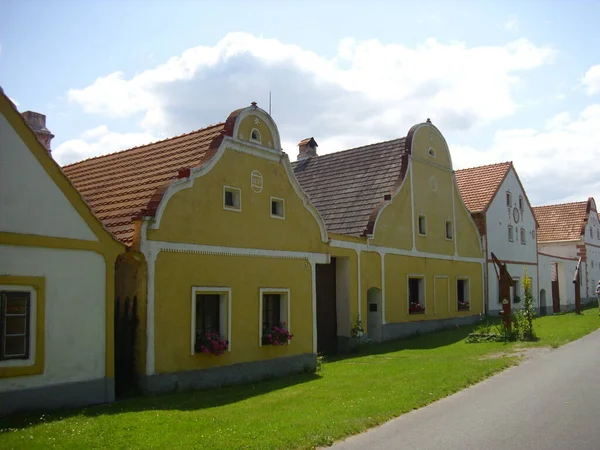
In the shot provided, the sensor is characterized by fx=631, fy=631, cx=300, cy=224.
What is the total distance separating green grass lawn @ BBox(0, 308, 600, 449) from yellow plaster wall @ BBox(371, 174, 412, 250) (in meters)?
7.21

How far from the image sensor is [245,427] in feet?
30.6

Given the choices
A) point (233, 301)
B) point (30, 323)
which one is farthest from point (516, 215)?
point (30, 323)

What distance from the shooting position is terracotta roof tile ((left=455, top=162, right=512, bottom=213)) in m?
33.4

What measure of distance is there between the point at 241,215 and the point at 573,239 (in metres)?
36.6

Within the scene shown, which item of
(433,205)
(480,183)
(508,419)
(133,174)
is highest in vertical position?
(480,183)

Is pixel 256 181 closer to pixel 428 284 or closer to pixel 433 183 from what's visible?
pixel 428 284

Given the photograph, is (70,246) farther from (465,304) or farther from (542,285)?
(542,285)

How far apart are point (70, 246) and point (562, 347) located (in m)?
14.5

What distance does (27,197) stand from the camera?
1098 centimetres

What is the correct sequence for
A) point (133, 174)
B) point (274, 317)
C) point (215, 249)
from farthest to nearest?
1. point (274, 317)
2. point (133, 174)
3. point (215, 249)

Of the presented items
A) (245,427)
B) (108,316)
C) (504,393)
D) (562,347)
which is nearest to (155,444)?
(245,427)

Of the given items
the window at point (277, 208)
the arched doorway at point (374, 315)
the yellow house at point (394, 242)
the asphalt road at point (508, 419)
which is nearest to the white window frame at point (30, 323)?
the asphalt road at point (508, 419)

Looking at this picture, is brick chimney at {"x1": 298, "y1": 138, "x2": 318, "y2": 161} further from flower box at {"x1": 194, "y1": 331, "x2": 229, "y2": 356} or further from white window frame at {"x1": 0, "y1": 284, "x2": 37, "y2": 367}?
white window frame at {"x1": 0, "y1": 284, "x2": 37, "y2": 367}

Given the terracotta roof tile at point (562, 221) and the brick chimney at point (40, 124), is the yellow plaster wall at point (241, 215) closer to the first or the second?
the brick chimney at point (40, 124)
